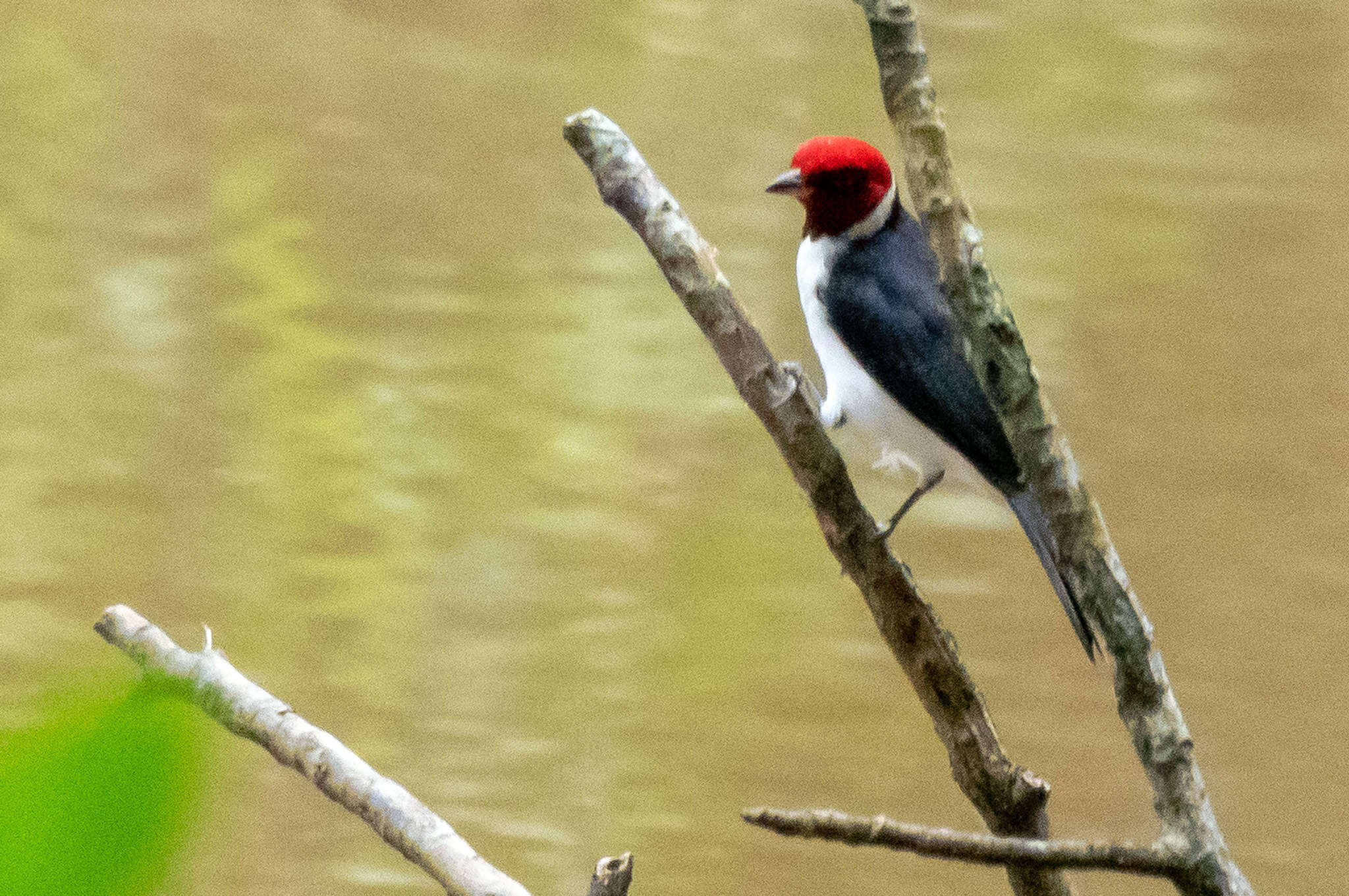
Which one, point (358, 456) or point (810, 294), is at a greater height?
point (358, 456)

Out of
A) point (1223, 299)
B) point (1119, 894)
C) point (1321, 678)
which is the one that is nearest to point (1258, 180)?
point (1223, 299)

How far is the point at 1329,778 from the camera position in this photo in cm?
104

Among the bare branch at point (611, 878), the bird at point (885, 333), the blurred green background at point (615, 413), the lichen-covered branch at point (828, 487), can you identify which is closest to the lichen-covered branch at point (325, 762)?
the bare branch at point (611, 878)

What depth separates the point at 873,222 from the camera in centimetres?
68

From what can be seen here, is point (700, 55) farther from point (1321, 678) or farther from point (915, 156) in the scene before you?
point (915, 156)

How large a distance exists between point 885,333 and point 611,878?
0.36 m

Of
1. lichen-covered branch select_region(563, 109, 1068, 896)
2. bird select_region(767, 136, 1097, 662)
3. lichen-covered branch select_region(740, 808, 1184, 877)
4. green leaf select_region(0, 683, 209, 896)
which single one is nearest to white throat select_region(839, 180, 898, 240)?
bird select_region(767, 136, 1097, 662)

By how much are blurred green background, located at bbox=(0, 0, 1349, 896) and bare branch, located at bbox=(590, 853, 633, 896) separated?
686 mm

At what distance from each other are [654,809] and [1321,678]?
0.50 meters

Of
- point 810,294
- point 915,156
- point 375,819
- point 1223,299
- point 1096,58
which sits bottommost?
point 375,819

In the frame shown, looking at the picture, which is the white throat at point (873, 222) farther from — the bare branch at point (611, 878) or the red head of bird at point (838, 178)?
the bare branch at point (611, 878)

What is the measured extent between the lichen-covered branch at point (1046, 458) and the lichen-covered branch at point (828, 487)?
57 millimetres

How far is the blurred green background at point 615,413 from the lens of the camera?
1.07m

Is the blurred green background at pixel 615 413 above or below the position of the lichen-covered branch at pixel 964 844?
above
